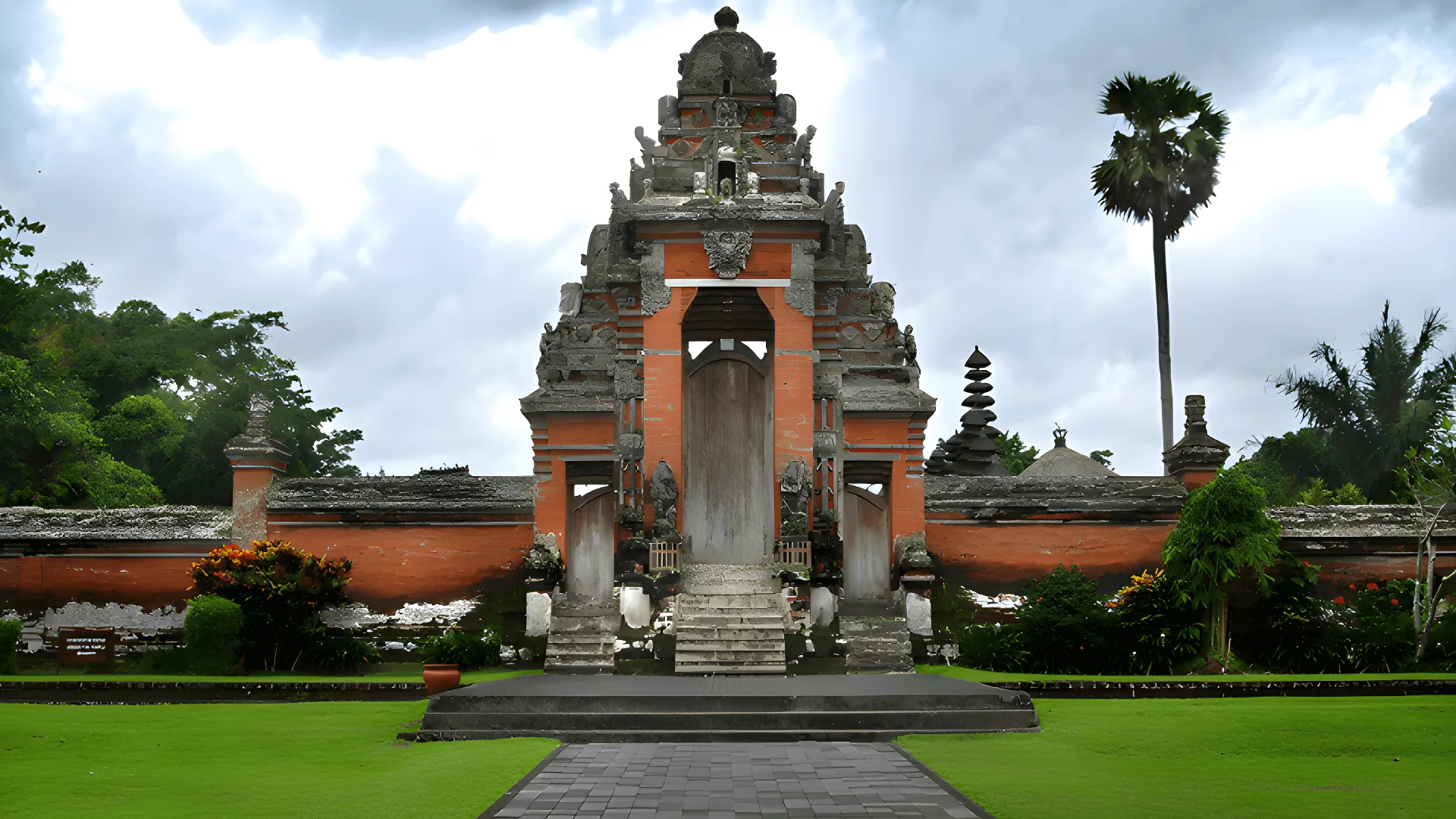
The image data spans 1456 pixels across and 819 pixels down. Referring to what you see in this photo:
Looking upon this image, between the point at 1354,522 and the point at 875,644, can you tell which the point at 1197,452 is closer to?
the point at 1354,522

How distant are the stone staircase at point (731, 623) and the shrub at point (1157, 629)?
4.42 metres

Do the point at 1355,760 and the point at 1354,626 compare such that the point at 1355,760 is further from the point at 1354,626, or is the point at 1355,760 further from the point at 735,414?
the point at 735,414

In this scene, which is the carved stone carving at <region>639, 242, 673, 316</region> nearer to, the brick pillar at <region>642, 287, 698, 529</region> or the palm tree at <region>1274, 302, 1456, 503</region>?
the brick pillar at <region>642, 287, 698, 529</region>

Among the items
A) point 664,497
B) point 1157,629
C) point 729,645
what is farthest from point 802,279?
point 1157,629

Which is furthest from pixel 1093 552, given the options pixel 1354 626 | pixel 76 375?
pixel 76 375

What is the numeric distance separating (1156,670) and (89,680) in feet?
40.3

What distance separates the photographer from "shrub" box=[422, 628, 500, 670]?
14.9m

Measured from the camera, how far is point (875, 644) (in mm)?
13609

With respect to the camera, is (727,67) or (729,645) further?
(727,67)

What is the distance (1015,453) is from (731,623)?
95.3 feet

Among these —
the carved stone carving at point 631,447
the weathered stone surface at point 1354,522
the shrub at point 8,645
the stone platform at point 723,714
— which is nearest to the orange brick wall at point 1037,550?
the weathered stone surface at point 1354,522

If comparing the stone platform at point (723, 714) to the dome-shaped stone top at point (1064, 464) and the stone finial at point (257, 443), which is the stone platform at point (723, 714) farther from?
the dome-shaped stone top at point (1064, 464)

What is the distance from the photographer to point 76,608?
51.9 ft

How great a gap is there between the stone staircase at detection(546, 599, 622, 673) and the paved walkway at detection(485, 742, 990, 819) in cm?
436
